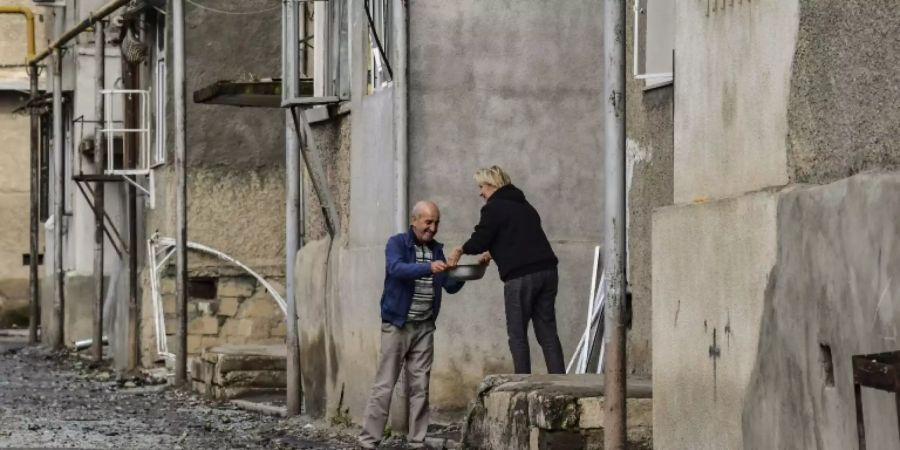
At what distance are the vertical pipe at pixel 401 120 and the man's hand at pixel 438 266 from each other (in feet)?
4.89

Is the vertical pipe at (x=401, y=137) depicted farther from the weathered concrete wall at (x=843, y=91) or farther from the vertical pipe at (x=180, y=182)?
the vertical pipe at (x=180, y=182)

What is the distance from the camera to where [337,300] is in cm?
1619

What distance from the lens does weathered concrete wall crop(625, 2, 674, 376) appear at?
12.6m

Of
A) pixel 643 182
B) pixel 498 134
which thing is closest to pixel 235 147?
pixel 498 134

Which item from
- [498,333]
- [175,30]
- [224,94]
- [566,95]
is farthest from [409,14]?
[175,30]

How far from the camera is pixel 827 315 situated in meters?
6.99

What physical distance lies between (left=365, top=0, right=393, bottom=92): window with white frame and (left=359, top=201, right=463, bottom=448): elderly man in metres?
1.94

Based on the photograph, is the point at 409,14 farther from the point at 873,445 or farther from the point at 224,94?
the point at 873,445

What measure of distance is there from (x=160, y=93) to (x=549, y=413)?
15275 mm

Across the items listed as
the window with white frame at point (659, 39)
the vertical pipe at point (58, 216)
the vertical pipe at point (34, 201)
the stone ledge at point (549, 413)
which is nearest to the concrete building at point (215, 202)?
the vertical pipe at point (58, 216)

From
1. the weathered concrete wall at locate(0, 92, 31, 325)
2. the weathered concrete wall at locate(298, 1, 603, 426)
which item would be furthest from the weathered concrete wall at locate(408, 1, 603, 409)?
the weathered concrete wall at locate(0, 92, 31, 325)

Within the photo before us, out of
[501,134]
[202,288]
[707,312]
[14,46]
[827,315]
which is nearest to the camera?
[827,315]

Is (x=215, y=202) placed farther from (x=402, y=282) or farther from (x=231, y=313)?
(x=402, y=282)

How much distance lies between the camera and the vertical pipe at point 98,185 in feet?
81.3
